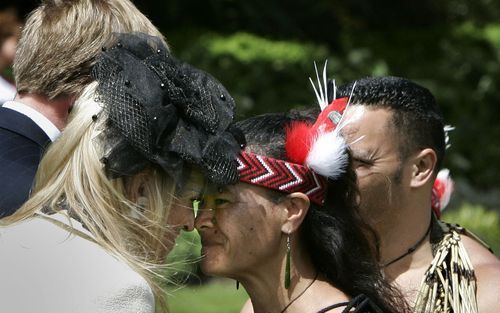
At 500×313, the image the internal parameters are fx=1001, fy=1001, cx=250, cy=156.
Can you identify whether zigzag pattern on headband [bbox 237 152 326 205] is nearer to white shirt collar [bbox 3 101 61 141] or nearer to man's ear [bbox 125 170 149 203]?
man's ear [bbox 125 170 149 203]

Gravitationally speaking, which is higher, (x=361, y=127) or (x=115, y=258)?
(x=361, y=127)

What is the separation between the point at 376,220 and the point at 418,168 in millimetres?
→ 270

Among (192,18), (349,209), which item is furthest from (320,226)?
(192,18)

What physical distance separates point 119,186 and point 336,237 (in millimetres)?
714

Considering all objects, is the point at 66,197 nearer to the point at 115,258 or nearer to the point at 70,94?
the point at 115,258

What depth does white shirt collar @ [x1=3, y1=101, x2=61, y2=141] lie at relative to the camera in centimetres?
326

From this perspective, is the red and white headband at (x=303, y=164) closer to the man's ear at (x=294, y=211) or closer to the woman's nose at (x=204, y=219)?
the man's ear at (x=294, y=211)

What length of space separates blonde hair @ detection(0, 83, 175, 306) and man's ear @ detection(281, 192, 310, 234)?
0.42m

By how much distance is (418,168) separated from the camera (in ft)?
12.1

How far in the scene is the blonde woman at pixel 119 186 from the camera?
2219 mm

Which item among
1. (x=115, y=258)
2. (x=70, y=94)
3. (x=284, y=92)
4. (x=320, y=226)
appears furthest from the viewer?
(x=284, y=92)

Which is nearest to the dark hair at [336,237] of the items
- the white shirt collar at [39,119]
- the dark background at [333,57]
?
the white shirt collar at [39,119]

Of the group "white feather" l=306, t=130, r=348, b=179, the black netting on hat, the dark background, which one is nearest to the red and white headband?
"white feather" l=306, t=130, r=348, b=179

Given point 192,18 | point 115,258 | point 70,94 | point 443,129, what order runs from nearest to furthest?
point 115,258 < point 70,94 < point 443,129 < point 192,18
